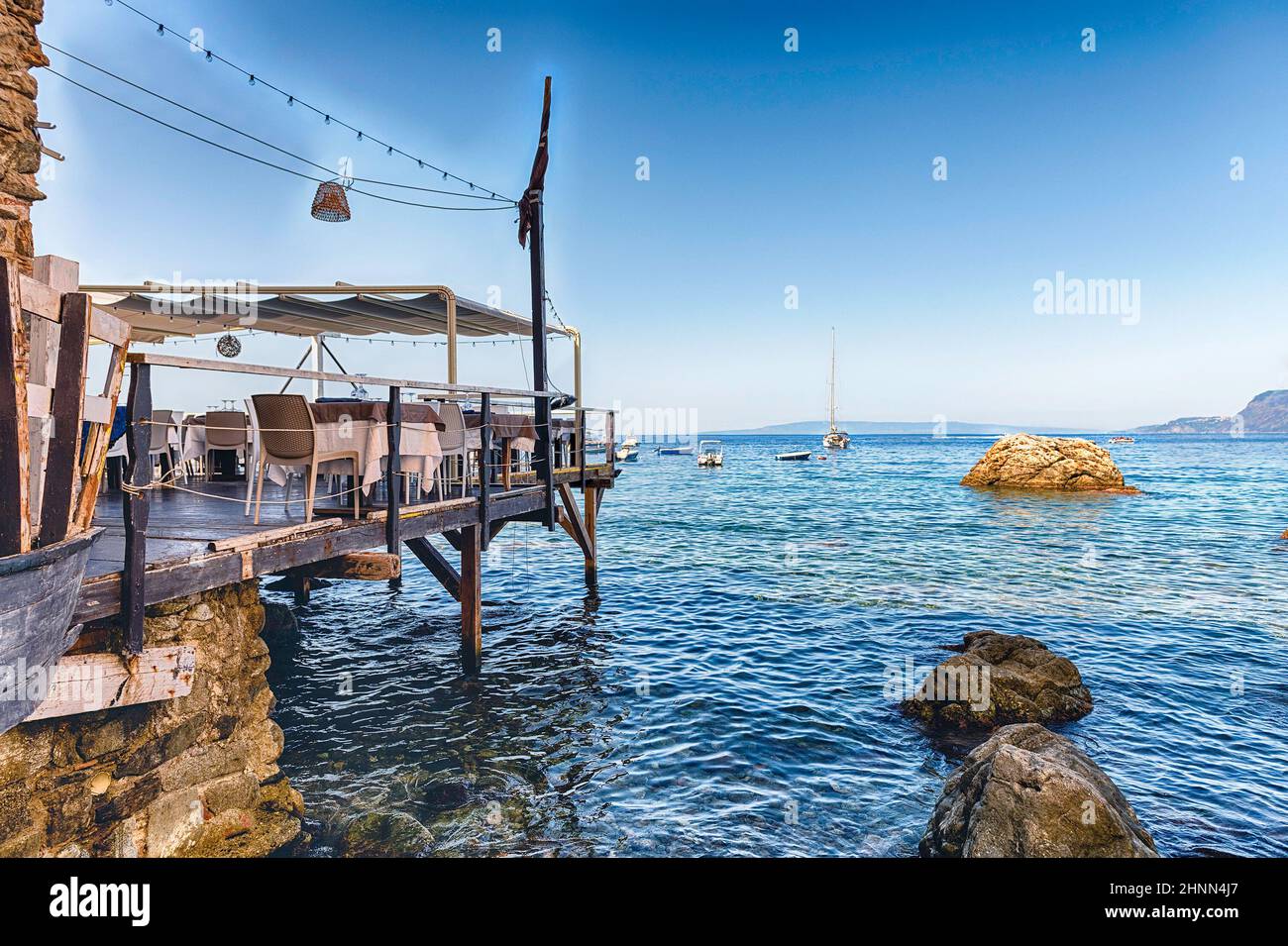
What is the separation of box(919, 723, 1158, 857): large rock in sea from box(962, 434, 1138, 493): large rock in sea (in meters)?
38.9

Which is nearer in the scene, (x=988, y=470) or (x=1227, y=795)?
(x=1227, y=795)

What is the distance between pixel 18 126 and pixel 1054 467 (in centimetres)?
4478

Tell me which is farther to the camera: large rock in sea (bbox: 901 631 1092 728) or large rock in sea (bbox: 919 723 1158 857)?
large rock in sea (bbox: 901 631 1092 728)

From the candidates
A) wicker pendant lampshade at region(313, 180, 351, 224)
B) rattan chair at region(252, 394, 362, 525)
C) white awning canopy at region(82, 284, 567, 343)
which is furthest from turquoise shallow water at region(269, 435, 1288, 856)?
wicker pendant lampshade at region(313, 180, 351, 224)

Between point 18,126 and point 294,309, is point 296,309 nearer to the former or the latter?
point 294,309

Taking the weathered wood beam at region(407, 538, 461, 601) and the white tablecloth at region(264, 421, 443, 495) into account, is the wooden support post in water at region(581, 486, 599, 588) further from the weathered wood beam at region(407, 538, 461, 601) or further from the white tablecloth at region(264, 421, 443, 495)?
the white tablecloth at region(264, 421, 443, 495)

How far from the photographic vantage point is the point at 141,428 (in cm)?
432

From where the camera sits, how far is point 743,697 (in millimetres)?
9234

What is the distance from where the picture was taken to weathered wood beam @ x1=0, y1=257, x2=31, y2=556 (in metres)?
2.88

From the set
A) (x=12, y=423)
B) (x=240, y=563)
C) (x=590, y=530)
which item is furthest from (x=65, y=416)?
(x=590, y=530)
